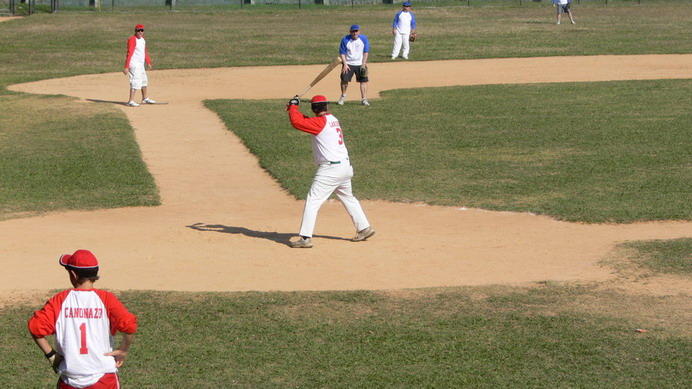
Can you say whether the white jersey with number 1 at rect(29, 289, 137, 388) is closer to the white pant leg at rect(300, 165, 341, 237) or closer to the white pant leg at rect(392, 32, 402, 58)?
the white pant leg at rect(300, 165, 341, 237)

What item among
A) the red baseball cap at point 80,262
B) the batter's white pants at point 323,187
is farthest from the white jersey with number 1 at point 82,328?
the batter's white pants at point 323,187

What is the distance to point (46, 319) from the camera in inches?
273

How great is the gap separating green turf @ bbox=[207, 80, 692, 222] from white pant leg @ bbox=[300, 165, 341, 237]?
355 centimetres

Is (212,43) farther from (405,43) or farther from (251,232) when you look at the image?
(251,232)

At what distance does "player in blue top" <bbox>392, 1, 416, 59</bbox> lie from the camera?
36469 mm

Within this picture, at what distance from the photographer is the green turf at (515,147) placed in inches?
690

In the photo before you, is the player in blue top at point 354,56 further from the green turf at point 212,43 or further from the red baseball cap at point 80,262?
the red baseball cap at point 80,262

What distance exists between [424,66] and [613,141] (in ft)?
48.9

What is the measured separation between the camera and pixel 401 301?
38.2 ft

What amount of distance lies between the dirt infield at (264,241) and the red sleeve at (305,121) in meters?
1.81

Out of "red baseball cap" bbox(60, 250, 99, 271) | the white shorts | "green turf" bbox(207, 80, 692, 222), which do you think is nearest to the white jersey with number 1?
"red baseball cap" bbox(60, 250, 99, 271)

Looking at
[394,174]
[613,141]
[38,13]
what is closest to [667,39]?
[613,141]

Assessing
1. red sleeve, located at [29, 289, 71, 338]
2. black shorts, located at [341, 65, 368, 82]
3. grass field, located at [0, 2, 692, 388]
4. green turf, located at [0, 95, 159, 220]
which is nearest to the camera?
red sleeve, located at [29, 289, 71, 338]

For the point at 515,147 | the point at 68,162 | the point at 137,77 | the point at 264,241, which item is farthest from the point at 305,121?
the point at 137,77
